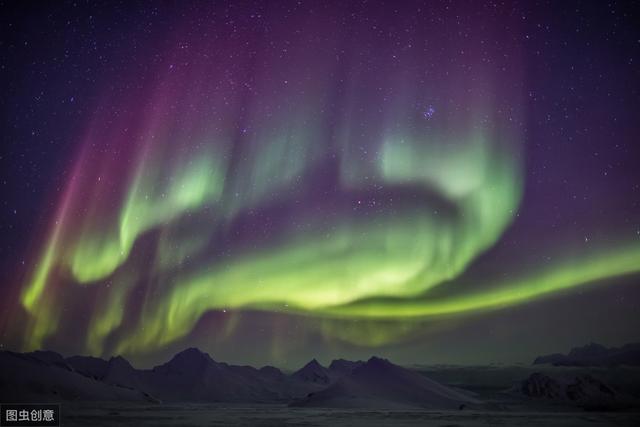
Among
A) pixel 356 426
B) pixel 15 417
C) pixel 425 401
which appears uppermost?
pixel 15 417

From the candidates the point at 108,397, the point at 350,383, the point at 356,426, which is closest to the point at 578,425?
the point at 356,426

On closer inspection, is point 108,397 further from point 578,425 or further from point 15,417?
point 578,425

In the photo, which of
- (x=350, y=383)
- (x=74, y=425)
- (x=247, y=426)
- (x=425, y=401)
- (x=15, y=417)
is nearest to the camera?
(x=15, y=417)

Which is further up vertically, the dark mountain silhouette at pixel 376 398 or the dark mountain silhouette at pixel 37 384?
the dark mountain silhouette at pixel 37 384

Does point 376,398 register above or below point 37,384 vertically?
below

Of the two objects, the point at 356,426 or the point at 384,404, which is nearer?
the point at 356,426

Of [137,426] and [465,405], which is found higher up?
[137,426]

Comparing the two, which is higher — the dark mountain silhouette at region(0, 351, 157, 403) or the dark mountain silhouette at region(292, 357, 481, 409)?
the dark mountain silhouette at region(0, 351, 157, 403)

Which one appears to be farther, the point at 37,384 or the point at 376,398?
the point at 376,398

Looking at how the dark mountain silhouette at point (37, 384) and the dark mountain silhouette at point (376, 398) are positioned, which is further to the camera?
the dark mountain silhouette at point (376, 398)

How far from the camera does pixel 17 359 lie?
642ft

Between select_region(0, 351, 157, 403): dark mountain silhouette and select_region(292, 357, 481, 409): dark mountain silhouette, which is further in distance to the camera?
select_region(292, 357, 481, 409): dark mountain silhouette

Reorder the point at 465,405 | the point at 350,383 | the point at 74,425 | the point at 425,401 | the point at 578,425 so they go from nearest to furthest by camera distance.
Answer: the point at 74,425 < the point at 578,425 < the point at 465,405 < the point at 425,401 < the point at 350,383

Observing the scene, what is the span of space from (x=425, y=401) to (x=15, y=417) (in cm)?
14091
